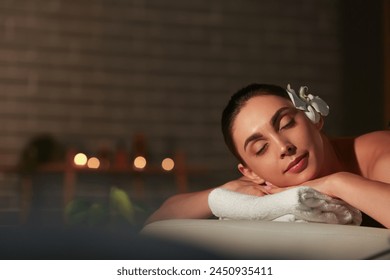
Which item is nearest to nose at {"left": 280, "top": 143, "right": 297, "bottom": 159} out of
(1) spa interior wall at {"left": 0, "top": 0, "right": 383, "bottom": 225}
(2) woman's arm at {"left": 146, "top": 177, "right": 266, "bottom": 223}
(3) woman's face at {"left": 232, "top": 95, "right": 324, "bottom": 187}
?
(3) woman's face at {"left": 232, "top": 95, "right": 324, "bottom": 187}

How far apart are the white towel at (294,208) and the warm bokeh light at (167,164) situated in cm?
292

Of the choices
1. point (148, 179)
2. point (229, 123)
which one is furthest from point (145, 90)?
point (229, 123)

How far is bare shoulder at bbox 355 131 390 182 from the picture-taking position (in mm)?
1383

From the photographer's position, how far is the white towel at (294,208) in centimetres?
115

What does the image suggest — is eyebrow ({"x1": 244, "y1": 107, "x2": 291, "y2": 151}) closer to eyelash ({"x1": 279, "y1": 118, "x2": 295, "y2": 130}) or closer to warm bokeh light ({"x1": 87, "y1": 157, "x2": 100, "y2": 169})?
eyelash ({"x1": 279, "y1": 118, "x2": 295, "y2": 130})

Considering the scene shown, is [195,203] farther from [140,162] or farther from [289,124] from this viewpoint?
[140,162]

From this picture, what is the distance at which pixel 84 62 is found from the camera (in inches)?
165

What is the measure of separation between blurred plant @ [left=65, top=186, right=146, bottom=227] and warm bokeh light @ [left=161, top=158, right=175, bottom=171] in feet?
8.56

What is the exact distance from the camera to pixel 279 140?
1311 mm

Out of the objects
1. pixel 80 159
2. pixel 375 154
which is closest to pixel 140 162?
pixel 80 159

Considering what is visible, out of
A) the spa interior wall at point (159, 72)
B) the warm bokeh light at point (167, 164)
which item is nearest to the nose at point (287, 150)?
the spa interior wall at point (159, 72)

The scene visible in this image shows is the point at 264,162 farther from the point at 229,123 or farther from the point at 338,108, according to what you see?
the point at 338,108

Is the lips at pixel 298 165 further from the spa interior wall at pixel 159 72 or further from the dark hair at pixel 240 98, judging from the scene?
the spa interior wall at pixel 159 72
